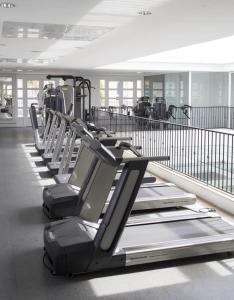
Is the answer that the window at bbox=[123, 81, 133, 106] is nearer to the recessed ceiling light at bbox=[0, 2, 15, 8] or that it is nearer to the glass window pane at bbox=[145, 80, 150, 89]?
the glass window pane at bbox=[145, 80, 150, 89]

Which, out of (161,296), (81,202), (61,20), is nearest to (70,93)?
(61,20)

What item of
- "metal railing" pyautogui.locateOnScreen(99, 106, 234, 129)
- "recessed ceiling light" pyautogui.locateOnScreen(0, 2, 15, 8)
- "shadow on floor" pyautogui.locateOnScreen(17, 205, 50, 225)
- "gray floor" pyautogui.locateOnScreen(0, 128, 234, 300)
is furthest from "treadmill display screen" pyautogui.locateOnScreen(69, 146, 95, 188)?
"metal railing" pyautogui.locateOnScreen(99, 106, 234, 129)

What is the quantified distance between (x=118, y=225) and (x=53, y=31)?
153 inches

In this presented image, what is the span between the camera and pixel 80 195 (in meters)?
4.74

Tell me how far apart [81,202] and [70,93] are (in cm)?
885

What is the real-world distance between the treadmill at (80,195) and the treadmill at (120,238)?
0.52m

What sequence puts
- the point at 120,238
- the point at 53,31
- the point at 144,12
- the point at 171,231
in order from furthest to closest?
1. the point at 53,31
2. the point at 144,12
3. the point at 171,231
4. the point at 120,238

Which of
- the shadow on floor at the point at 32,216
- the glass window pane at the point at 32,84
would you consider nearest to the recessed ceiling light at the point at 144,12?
the shadow on floor at the point at 32,216

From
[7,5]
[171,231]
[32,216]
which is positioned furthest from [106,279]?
[7,5]

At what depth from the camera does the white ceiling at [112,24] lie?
457cm

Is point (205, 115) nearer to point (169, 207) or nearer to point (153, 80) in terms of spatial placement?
point (153, 80)

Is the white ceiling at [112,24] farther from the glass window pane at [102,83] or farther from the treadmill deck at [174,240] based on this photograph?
the glass window pane at [102,83]

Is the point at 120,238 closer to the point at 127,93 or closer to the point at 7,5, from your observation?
the point at 7,5

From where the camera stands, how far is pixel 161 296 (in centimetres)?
312
